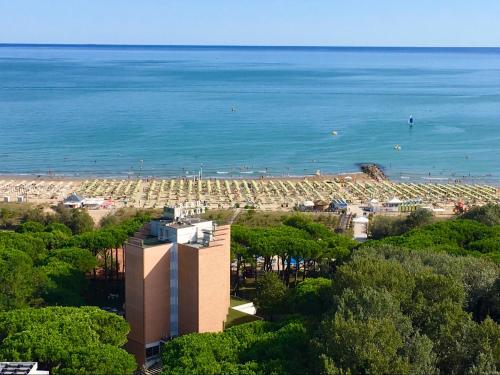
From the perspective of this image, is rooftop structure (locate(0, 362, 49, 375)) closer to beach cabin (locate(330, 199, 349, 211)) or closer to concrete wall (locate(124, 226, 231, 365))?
concrete wall (locate(124, 226, 231, 365))

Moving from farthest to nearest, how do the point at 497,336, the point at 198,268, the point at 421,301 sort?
1. the point at 198,268
2. the point at 421,301
3. the point at 497,336

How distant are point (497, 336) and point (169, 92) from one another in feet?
341

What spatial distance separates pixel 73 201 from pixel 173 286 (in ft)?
74.6

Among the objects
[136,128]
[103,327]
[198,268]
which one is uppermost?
[136,128]

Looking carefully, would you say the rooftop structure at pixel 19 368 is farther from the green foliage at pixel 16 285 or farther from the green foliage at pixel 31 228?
the green foliage at pixel 31 228

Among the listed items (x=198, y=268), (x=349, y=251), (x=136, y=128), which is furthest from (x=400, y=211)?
(x=136, y=128)

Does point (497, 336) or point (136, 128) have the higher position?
point (136, 128)

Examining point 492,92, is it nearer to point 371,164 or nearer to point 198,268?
point 371,164

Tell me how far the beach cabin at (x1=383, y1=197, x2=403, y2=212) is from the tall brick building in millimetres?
22511

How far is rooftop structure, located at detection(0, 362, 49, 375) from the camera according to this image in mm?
14750

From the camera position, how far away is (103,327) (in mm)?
18078

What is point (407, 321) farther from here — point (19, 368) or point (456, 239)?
point (456, 239)

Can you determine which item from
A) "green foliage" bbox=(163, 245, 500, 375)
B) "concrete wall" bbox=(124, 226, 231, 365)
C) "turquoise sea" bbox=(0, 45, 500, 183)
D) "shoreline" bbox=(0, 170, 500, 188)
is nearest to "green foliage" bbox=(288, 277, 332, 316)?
"green foliage" bbox=(163, 245, 500, 375)

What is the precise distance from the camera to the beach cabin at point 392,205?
41.1 m
